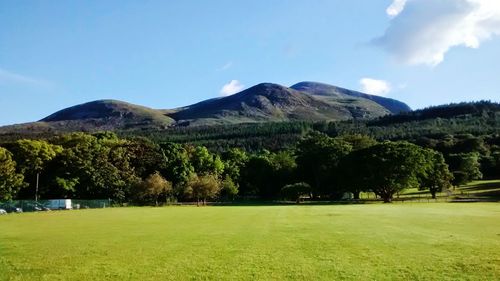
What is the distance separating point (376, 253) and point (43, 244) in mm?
18230

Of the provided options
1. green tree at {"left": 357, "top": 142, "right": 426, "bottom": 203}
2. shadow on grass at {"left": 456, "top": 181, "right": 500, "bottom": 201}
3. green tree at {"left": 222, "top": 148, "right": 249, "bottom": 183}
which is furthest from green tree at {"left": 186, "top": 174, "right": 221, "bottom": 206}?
shadow on grass at {"left": 456, "top": 181, "right": 500, "bottom": 201}

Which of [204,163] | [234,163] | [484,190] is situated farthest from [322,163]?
[484,190]

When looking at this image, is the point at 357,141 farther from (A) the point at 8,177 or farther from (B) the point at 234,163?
(A) the point at 8,177

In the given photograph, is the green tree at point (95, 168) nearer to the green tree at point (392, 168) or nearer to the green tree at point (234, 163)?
the green tree at point (234, 163)

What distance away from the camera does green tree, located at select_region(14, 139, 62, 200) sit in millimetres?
90812

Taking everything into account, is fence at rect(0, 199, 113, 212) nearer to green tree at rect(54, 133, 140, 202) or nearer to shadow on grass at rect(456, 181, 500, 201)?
green tree at rect(54, 133, 140, 202)

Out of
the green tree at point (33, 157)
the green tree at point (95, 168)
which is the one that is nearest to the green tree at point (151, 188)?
the green tree at point (95, 168)

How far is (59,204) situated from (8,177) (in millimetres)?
10529

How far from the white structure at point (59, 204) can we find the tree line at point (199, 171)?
9.50 metres

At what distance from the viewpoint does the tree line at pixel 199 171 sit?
301 ft

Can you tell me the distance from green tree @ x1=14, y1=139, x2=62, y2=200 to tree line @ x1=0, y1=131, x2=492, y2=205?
173mm

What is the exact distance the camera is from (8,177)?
83.2 m

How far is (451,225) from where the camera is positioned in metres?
35.2

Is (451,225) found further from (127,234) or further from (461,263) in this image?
(127,234)
